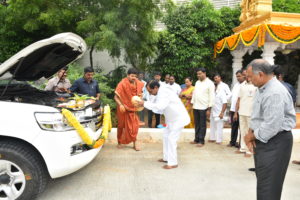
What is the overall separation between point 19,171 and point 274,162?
2653 mm

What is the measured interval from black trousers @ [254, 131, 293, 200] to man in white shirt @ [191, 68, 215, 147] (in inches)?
120

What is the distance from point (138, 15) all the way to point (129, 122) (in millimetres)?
3996

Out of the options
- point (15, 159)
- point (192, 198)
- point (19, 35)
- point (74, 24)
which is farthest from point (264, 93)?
point (19, 35)

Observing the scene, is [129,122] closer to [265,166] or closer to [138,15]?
[265,166]

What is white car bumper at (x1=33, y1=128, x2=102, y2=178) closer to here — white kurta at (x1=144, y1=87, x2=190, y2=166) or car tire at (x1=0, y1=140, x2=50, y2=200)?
car tire at (x1=0, y1=140, x2=50, y2=200)

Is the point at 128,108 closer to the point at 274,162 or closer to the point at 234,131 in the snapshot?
the point at 234,131

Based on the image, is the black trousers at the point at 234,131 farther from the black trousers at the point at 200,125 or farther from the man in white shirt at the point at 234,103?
the black trousers at the point at 200,125

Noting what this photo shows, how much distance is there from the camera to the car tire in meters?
2.83

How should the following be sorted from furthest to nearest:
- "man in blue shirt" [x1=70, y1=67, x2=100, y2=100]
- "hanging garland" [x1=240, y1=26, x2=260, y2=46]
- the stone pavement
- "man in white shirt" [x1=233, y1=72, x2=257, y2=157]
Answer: "hanging garland" [x1=240, y1=26, x2=260, y2=46] → "man in blue shirt" [x1=70, y1=67, x2=100, y2=100] → "man in white shirt" [x1=233, y1=72, x2=257, y2=157] → the stone pavement

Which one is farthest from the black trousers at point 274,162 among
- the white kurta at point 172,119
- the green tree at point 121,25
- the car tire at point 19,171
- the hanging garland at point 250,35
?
the hanging garland at point 250,35

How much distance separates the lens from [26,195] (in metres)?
2.88

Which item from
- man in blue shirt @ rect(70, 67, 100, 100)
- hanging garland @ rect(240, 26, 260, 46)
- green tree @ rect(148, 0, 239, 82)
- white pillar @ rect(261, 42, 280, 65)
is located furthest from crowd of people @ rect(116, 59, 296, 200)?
white pillar @ rect(261, 42, 280, 65)

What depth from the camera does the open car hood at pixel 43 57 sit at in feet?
9.98

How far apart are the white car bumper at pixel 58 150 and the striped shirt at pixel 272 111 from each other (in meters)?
2.05
